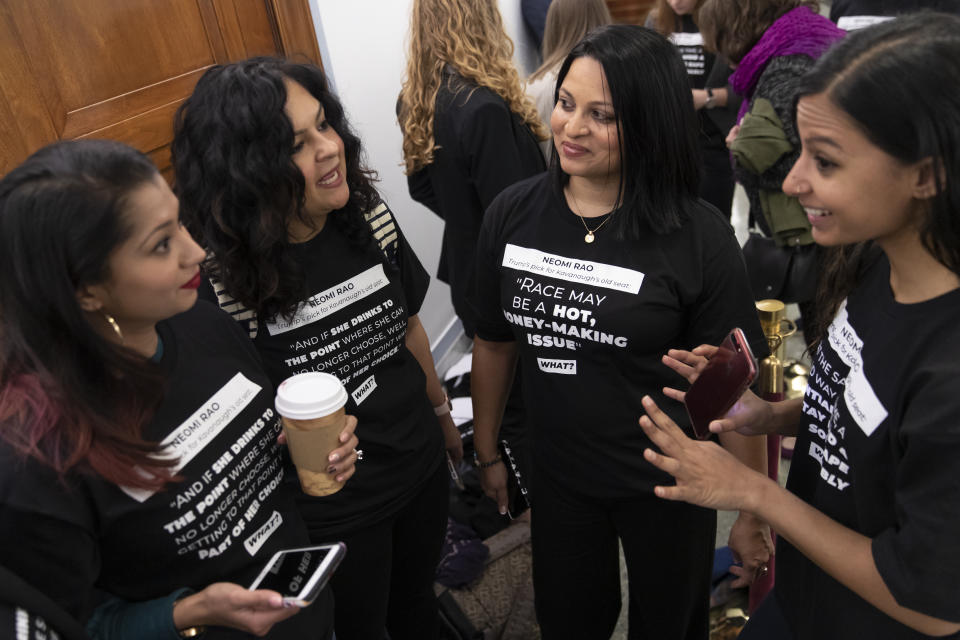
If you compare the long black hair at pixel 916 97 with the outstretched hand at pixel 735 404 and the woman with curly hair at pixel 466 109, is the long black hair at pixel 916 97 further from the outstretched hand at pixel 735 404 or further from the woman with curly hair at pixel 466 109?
the woman with curly hair at pixel 466 109

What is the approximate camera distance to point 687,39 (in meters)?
3.66

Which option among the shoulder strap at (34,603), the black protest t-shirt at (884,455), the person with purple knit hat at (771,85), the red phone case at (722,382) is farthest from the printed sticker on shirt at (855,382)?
the person with purple knit hat at (771,85)

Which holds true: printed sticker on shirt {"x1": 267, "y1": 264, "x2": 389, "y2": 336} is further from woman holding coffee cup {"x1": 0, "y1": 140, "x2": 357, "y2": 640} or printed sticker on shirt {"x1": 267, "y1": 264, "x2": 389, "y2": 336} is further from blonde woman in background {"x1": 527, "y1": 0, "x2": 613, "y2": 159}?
blonde woman in background {"x1": 527, "y1": 0, "x2": 613, "y2": 159}

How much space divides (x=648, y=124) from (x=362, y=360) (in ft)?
2.38

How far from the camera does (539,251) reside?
1.45 meters

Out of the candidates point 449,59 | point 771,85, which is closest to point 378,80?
point 449,59

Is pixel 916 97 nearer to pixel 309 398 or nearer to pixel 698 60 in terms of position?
pixel 309 398

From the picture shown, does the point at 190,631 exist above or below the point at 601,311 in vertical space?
below

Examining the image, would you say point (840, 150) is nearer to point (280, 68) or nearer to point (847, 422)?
point (847, 422)

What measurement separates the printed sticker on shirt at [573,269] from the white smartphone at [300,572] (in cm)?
66

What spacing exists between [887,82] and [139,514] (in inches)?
44.8

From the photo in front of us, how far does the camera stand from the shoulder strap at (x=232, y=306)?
1358 millimetres

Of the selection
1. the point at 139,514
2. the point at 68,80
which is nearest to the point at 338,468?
the point at 139,514

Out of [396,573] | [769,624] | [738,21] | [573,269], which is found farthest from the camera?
[738,21]
